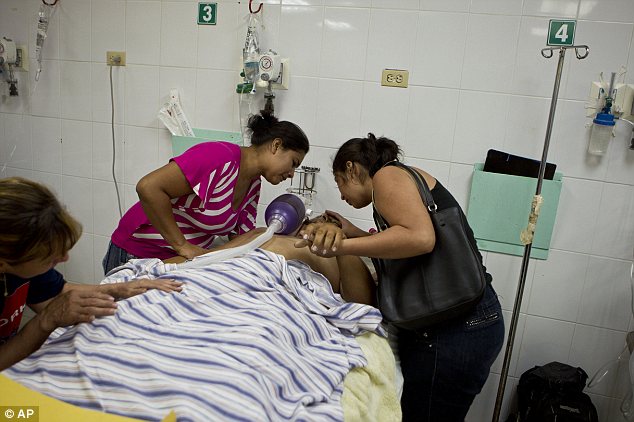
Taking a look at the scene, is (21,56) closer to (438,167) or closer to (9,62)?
(9,62)

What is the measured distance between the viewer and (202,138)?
2322mm

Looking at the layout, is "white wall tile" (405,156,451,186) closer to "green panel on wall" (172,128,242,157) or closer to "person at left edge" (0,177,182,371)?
"green panel on wall" (172,128,242,157)

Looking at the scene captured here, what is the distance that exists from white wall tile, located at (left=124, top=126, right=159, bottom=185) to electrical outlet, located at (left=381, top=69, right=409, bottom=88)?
3.67ft

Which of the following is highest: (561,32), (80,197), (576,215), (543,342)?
(561,32)

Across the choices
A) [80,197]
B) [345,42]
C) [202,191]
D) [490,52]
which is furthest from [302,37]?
[80,197]

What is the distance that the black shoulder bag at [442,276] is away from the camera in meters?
1.35

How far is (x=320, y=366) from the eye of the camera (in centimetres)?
114

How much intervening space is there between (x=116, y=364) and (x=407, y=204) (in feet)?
2.57

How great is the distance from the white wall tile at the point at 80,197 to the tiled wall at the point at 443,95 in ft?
0.93

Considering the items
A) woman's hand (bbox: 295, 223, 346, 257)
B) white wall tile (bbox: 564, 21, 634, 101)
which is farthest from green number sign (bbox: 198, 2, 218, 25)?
white wall tile (bbox: 564, 21, 634, 101)

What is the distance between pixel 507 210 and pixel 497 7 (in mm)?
794

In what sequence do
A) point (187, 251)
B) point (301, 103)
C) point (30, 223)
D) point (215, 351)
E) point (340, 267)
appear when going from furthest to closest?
1. point (301, 103)
2. point (187, 251)
3. point (340, 267)
4. point (215, 351)
5. point (30, 223)

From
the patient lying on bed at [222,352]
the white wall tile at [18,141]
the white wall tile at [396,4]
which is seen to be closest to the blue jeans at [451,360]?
the patient lying on bed at [222,352]

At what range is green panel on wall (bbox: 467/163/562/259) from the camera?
197 cm
